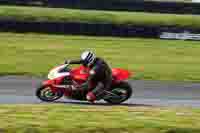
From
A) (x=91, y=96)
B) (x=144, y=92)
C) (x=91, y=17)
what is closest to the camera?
(x=91, y=96)

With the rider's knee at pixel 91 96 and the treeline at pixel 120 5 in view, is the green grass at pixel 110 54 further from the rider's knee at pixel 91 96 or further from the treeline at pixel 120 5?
the rider's knee at pixel 91 96

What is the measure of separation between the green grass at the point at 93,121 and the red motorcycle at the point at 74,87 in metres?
5.15

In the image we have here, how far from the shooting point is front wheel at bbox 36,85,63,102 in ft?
51.2

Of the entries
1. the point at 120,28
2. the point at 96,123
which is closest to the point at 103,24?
the point at 120,28

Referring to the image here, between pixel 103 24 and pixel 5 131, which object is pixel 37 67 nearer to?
pixel 103 24

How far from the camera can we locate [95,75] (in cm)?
1520

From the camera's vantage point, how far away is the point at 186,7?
1476 inches

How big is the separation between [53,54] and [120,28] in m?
5.17

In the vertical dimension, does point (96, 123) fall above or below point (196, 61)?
above

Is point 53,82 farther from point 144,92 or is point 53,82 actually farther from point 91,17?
point 91,17

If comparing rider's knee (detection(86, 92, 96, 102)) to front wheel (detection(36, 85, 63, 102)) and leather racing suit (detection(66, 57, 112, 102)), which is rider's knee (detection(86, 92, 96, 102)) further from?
front wheel (detection(36, 85, 63, 102))

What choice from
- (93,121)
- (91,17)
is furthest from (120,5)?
(93,121)

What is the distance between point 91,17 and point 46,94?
17.0m

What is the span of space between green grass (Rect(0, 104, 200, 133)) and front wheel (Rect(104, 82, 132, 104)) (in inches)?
202
